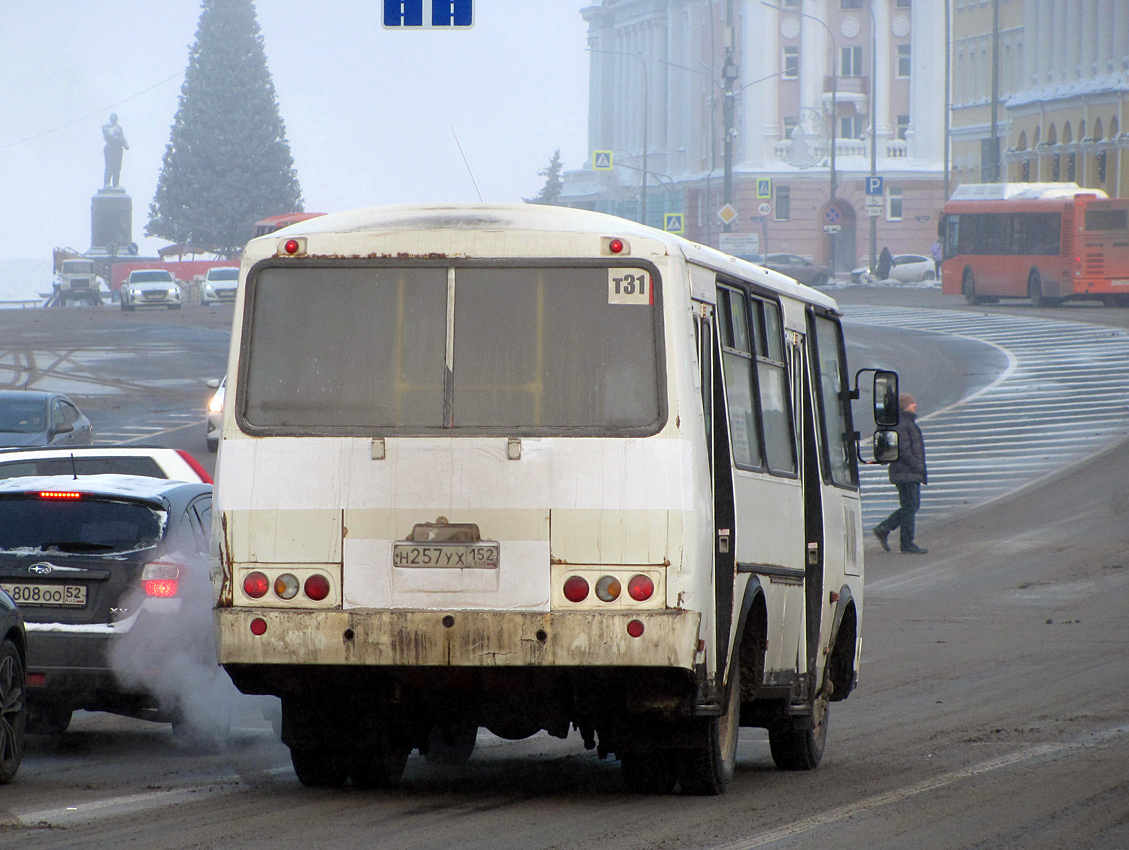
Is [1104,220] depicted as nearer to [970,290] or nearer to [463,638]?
[970,290]

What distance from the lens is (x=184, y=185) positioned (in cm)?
12262

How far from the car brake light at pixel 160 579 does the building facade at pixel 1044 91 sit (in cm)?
6446

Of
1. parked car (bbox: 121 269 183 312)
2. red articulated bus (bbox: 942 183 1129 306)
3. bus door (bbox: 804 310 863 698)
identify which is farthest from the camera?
parked car (bbox: 121 269 183 312)

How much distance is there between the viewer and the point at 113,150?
370 feet

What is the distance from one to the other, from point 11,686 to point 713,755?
9.78 feet

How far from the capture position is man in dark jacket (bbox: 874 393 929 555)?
965 inches

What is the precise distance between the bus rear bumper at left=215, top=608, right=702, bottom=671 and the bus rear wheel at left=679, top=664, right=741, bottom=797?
0.70 meters

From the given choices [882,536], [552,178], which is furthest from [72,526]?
[552,178]

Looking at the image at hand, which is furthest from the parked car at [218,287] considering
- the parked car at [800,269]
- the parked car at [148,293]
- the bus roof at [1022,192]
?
the bus roof at [1022,192]

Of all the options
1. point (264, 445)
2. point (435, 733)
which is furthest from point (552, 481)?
Answer: point (435, 733)

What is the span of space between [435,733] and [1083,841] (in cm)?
336

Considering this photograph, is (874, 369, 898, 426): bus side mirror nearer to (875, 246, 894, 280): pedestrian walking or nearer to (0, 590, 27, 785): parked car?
(0, 590, 27, 785): parked car

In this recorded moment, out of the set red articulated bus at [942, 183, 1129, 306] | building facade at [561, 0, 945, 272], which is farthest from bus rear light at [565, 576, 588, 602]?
building facade at [561, 0, 945, 272]

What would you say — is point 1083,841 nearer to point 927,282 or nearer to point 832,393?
point 832,393
